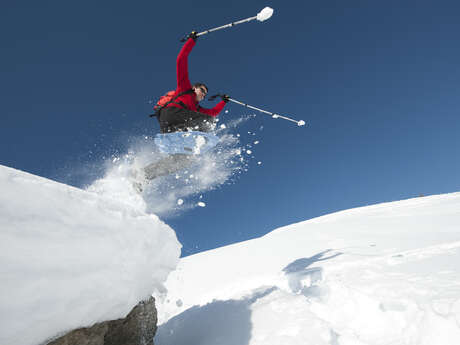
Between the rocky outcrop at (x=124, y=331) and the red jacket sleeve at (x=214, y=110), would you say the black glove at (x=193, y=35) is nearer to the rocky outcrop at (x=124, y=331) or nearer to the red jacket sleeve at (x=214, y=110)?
the red jacket sleeve at (x=214, y=110)

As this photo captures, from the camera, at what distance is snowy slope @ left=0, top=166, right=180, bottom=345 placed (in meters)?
1.12

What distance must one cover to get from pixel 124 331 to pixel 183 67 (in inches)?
194

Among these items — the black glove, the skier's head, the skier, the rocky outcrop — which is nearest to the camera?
the rocky outcrop

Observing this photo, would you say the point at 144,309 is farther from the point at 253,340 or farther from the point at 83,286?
the point at 83,286

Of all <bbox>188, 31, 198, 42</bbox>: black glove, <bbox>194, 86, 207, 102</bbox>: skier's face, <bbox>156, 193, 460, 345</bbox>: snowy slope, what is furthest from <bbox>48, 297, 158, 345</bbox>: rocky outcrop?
<bbox>188, 31, 198, 42</bbox>: black glove

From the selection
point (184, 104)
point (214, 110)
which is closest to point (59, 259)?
point (184, 104)

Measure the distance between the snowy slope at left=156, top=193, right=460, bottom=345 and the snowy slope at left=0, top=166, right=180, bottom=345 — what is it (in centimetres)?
140

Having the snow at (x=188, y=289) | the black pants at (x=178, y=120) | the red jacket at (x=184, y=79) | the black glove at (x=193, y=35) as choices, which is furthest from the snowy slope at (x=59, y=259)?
the black glove at (x=193, y=35)

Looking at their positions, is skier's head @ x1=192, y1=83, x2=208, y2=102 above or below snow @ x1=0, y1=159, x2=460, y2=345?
above

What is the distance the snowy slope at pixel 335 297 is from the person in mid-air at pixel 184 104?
3.45m

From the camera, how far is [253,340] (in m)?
2.32

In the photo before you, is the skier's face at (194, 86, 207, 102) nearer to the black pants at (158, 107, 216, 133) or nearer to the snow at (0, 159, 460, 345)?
the black pants at (158, 107, 216, 133)

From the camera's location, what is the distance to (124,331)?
232cm

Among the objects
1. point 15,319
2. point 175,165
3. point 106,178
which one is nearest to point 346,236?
point 175,165
